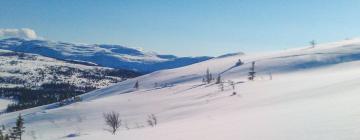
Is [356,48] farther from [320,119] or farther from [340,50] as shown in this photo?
[320,119]

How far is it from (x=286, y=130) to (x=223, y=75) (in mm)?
124639

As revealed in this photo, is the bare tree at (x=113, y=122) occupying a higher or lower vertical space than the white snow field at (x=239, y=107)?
lower

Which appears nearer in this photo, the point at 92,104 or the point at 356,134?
the point at 356,134

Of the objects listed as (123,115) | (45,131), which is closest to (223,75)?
(123,115)

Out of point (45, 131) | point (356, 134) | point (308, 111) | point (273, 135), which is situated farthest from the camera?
point (45, 131)

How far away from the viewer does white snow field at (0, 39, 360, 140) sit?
20.0 meters

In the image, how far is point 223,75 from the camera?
143 meters

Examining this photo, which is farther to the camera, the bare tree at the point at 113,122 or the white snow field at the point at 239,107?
the bare tree at the point at 113,122

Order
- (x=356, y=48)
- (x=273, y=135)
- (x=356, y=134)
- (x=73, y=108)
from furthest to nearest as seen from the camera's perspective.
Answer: (x=356, y=48) → (x=73, y=108) → (x=273, y=135) → (x=356, y=134)

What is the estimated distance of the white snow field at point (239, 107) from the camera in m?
20.0

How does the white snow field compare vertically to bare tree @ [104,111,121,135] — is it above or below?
above

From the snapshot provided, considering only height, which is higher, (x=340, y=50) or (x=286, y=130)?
(x=340, y=50)

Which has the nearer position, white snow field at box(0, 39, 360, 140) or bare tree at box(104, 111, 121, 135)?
white snow field at box(0, 39, 360, 140)

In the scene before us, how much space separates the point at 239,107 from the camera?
138 ft
